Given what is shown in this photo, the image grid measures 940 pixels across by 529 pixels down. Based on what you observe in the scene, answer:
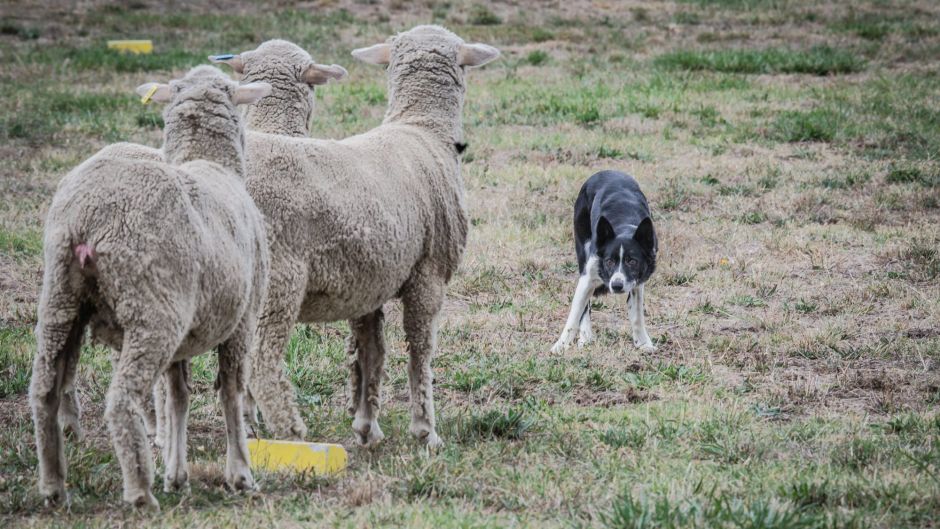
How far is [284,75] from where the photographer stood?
635cm

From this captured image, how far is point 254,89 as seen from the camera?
512cm

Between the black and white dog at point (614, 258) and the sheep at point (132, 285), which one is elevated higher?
the sheep at point (132, 285)

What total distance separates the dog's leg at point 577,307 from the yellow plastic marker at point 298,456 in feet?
9.60

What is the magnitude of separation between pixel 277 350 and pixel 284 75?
167 cm

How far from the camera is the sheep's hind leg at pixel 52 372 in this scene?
13.9 ft

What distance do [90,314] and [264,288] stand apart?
2.82ft

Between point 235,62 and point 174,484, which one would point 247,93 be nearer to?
point 235,62

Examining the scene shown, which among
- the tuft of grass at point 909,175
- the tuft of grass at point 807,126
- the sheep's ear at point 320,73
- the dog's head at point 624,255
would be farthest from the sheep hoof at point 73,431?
the tuft of grass at point 807,126

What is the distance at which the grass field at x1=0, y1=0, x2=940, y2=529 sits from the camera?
4.80m

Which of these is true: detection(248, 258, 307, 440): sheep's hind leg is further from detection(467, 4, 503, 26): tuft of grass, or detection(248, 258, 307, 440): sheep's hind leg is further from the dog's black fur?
detection(467, 4, 503, 26): tuft of grass

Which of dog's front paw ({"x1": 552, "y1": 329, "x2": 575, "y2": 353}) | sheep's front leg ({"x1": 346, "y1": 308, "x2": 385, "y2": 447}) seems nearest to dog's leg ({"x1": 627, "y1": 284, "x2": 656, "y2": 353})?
dog's front paw ({"x1": 552, "y1": 329, "x2": 575, "y2": 353})

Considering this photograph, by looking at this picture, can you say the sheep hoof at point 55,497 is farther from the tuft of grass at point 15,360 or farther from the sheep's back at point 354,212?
the tuft of grass at point 15,360

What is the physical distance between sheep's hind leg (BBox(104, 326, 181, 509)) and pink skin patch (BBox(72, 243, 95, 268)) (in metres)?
0.29

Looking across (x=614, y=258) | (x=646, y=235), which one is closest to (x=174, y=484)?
(x=614, y=258)
